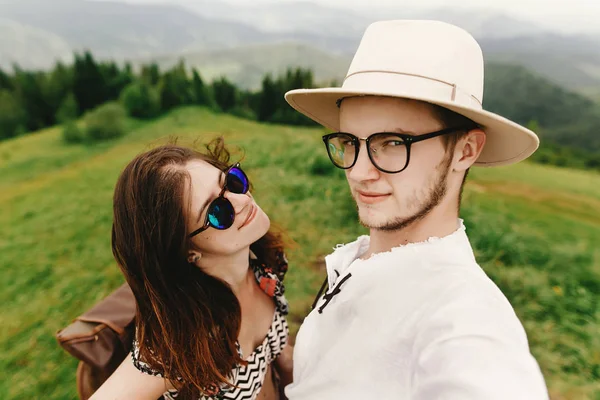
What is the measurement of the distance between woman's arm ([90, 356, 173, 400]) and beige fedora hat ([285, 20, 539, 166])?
1498mm

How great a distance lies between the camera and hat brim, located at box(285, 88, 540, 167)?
1.25m

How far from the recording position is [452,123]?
1315 mm

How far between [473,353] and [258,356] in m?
1.37

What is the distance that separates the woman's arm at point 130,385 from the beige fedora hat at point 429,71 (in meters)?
1.50

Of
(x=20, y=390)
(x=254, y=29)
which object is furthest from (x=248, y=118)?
(x=254, y=29)

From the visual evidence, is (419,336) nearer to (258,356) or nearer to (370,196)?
(370,196)

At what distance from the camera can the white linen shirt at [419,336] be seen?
36.0 inches

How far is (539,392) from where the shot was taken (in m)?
0.87

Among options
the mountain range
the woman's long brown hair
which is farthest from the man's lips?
the mountain range

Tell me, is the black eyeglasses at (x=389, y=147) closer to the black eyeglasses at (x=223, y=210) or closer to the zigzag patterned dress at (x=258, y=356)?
the black eyeglasses at (x=223, y=210)

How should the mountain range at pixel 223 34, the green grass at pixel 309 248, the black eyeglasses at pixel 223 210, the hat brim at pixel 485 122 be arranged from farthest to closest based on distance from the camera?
1. the mountain range at pixel 223 34
2. the green grass at pixel 309 248
3. the black eyeglasses at pixel 223 210
4. the hat brim at pixel 485 122

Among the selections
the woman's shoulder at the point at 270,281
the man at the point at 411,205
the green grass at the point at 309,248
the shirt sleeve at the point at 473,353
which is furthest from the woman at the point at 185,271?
the shirt sleeve at the point at 473,353

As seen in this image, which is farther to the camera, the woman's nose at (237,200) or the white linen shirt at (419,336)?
the woman's nose at (237,200)

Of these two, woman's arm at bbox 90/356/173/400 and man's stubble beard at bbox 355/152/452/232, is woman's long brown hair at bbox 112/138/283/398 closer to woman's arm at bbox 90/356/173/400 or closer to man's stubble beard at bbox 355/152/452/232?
woman's arm at bbox 90/356/173/400
